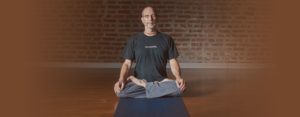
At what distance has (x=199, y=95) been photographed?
13.5ft

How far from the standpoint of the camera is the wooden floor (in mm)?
3417

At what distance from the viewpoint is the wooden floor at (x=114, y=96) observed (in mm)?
3417

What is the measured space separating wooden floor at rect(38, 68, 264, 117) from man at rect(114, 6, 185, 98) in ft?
1.91

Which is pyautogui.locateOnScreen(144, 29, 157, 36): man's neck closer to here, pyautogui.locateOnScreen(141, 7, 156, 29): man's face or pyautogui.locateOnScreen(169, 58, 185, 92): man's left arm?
pyautogui.locateOnScreen(141, 7, 156, 29): man's face

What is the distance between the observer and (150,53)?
281cm

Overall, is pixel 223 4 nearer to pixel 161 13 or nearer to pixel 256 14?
pixel 256 14

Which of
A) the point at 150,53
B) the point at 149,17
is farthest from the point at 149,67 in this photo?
the point at 149,17

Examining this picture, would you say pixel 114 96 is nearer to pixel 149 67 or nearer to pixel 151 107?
pixel 149 67

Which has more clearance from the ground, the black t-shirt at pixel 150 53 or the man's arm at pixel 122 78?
the black t-shirt at pixel 150 53

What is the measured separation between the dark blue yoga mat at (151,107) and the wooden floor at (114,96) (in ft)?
2.25

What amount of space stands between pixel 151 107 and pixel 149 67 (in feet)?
1.46

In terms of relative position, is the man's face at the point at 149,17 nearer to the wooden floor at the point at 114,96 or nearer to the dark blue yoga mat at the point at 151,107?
the dark blue yoga mat at the point at 151,107

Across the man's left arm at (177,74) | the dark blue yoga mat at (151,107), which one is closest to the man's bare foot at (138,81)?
the dark blue yoga mat at (151,107)

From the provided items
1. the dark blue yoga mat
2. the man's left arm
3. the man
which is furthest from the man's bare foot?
the man's left arm
